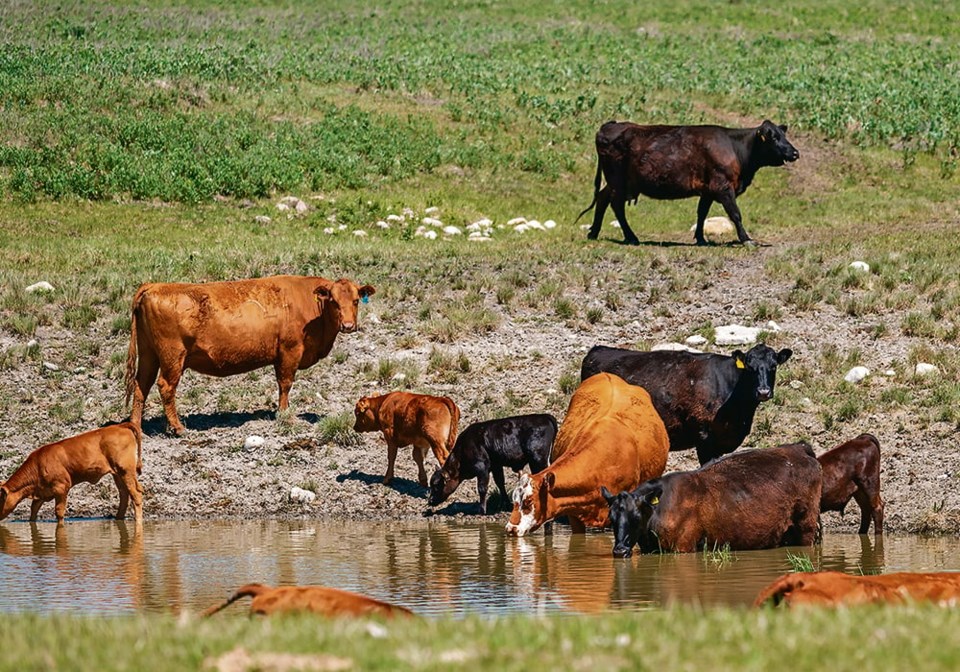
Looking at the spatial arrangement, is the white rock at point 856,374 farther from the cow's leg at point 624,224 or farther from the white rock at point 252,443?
the cow's leg at point 624,224

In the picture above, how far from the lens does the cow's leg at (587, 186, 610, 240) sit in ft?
96.4

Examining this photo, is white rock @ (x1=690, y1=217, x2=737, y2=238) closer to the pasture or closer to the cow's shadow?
the pasture

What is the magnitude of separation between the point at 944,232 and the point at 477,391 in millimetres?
12608

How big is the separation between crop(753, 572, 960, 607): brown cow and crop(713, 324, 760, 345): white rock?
10.9m

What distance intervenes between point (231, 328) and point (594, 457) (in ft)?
21.6

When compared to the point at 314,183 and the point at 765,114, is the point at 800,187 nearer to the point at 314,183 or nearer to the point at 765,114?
the point at 765,114

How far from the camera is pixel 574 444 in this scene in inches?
548

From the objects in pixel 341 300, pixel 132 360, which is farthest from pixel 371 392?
pixel 132 360

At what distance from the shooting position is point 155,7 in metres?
69.4

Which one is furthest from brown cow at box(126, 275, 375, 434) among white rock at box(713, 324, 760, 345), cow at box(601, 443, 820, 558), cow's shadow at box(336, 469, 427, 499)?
cow at box(601, 443, 820, 558)

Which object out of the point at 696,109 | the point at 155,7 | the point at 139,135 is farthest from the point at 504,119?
the point at 155,7

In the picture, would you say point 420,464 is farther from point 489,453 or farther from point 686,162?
point 686,162

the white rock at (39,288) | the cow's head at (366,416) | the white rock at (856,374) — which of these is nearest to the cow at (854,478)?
the white rock at (856,374)

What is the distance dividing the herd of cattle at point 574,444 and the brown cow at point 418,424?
0.06ft
